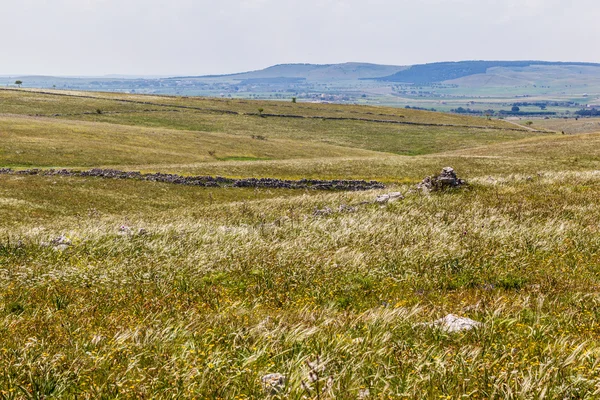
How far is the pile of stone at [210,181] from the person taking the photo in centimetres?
5278

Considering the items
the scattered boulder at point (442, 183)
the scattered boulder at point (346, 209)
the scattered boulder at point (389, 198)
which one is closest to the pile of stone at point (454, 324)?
the scattered boulder at point (346, 209)

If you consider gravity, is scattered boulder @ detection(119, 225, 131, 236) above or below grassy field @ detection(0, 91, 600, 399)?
below

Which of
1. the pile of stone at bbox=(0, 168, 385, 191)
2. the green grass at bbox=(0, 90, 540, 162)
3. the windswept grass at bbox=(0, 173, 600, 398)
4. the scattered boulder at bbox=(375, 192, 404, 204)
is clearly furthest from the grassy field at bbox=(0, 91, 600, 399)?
the green grass at bbox=(0, 90, 540, 162)

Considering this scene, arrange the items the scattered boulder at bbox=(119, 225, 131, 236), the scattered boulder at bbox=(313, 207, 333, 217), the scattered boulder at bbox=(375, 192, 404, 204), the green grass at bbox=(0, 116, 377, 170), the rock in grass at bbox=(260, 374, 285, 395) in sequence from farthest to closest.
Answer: the green grass at bbox=(0, 116, 377, 170)
the scattered boulder at bbox=(375, 192, 404, 204)
the scattered boulder at bbox=(313, 207, 333, 217)
the scattered boulder at bbox=(119, 225, 131, 236)
the rock in grass at bbox=(260, 374, 285, 395)

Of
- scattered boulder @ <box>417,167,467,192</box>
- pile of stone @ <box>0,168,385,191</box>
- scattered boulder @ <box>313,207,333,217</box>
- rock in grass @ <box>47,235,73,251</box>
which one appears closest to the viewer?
rock in grass @ <box>47,235,73,251</box>

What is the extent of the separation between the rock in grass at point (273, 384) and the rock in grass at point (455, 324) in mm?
3119

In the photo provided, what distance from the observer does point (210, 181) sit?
5500cm

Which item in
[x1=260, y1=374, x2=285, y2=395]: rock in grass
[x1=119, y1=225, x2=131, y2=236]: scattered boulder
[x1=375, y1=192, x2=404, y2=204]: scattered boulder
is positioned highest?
[x1=260, y1=374, x2=285, y2=395]: rock in grass

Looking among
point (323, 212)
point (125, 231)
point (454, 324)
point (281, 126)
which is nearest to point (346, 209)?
point (323, 212)

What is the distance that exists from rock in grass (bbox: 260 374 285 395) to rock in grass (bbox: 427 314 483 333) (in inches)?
123

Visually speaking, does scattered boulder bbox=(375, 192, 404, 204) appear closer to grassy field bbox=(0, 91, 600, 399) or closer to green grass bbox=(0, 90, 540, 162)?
grassy field bbox=(0, 91, 600, 399)

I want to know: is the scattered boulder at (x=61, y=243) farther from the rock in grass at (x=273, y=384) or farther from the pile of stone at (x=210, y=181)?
the pile of stone at (x=210, y=181)

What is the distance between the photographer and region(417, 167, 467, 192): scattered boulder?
26828 millimetres

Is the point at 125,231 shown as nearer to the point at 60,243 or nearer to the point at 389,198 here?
the point at 60,243
